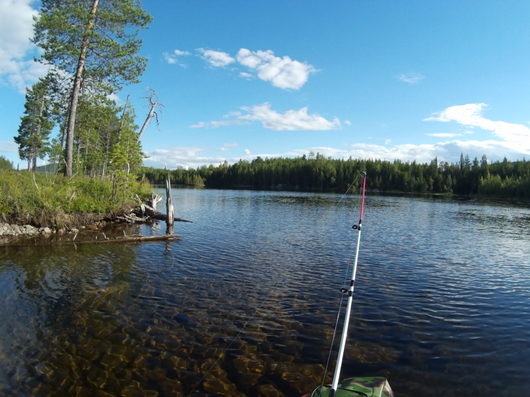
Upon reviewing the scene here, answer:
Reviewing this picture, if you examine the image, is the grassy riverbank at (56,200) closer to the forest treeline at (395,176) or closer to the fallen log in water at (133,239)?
the fallen log in water at (133,239)

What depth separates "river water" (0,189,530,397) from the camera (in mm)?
6914

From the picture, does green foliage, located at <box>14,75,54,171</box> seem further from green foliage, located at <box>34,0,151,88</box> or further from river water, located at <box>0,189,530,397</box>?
river water, located at <box>0,189,530,397</box>

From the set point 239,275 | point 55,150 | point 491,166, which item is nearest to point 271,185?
point 491,166

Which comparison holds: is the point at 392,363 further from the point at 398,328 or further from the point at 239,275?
the point at 239,275

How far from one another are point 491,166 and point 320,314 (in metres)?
181

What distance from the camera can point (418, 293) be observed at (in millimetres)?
12703

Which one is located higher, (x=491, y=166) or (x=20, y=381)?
(x=491, y=166)

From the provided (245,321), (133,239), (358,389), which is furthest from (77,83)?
(358,389)

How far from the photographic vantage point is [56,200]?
845 inches

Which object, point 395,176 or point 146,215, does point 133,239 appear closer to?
point 146,215

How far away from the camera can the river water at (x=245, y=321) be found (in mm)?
6914

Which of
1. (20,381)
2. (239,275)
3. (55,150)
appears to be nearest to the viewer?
(20,381)

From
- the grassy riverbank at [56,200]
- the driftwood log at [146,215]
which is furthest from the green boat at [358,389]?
the driftwood log at [146,215]

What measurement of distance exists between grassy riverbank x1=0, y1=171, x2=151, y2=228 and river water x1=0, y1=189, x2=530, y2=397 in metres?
4.25
